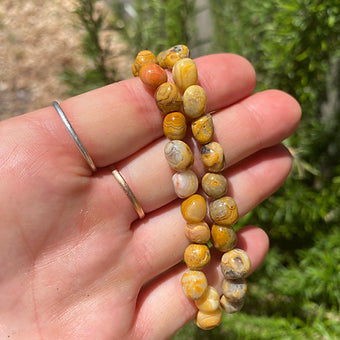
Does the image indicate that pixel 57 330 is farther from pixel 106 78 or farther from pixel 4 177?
pixel 106 78

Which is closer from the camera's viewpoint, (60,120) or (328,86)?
(60,120)

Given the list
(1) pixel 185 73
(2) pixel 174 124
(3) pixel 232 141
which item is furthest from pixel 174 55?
(3) pixel 232 141

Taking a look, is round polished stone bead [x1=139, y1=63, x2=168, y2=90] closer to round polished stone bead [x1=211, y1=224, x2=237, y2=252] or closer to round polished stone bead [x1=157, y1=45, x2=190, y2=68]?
round polished stone bead [x1=157, y1=45, x2=190, y2=68]


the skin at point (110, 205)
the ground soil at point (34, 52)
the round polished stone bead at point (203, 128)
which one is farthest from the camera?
the ground soil at point (34, 52)

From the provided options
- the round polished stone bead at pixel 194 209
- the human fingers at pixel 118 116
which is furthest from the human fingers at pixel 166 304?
the human fingers at pixel 118 116

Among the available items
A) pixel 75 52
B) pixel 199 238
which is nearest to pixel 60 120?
pixel 199 238

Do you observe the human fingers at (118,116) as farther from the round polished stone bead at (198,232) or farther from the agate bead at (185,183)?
the round polished stone bead at (198,232)

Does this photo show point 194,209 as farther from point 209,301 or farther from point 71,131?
point 71,131
